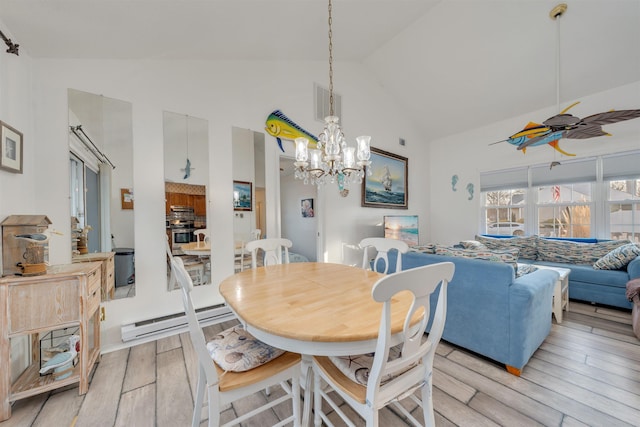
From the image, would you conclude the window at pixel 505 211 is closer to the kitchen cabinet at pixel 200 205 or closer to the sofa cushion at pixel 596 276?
the sofa cushion at pixel 596 276

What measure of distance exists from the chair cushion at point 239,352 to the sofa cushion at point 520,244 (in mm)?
4388

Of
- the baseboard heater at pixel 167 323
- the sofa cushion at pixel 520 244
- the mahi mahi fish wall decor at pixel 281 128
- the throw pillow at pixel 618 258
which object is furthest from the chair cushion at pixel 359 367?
the sofa cushion at pixel 520 244

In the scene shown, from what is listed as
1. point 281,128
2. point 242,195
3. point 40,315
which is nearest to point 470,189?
point 281,128

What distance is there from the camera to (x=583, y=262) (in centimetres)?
350

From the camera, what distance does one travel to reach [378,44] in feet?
12.0

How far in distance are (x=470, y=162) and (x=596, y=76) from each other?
1.99m

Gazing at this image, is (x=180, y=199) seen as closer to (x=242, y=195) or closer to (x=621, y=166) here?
(x=242, y=195)

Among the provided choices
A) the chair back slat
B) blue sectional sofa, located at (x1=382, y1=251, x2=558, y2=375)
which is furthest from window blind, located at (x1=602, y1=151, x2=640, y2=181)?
the chair back slat

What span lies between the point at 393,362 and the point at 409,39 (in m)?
4.26

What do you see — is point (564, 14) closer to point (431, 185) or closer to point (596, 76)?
point (596, 76)

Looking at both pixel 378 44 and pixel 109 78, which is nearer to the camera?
pixel 109 78

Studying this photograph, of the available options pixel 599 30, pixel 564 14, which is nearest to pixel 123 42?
pixel 564 14

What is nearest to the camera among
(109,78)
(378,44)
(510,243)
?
(109,78)

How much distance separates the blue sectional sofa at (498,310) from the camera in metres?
1.75
